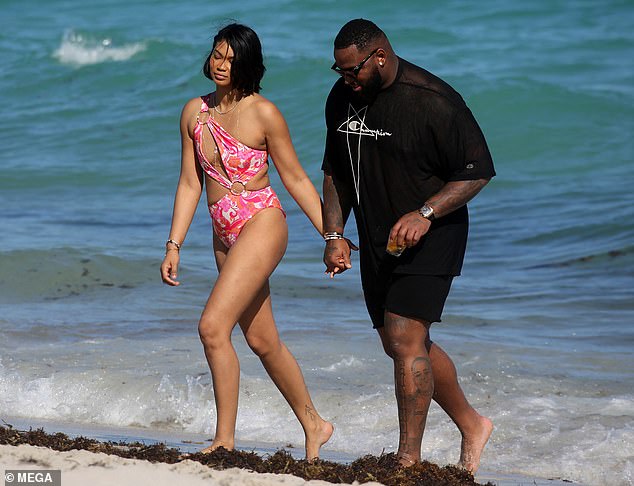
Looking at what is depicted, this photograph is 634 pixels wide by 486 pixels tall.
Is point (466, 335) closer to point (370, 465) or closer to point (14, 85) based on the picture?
point (370, 465)

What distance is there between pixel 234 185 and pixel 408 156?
2.66 ft

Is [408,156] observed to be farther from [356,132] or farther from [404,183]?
[356,132]

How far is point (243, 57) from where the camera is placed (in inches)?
189

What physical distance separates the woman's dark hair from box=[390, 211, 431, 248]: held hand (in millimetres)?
964

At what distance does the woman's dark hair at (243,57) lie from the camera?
4785mm

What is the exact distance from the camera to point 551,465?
18.1ft

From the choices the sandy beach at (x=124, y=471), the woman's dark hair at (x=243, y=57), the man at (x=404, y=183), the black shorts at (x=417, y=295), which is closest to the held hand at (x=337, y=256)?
the man at (x=404, y=183)

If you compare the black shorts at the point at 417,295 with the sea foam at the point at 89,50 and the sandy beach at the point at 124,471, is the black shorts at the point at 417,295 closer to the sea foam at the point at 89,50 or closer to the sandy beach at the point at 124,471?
the sandy beach at the point at 124,471

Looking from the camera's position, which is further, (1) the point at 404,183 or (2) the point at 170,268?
(2) the point at 170,268

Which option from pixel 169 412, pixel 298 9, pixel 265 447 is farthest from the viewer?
pixel 298 9

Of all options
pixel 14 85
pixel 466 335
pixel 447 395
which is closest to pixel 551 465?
pixel 447 395

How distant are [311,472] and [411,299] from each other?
0.80 meters

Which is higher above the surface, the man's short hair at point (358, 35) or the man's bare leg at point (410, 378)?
the man's short hair at point (358, 35)

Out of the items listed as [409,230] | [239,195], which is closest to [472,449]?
[409,230]
